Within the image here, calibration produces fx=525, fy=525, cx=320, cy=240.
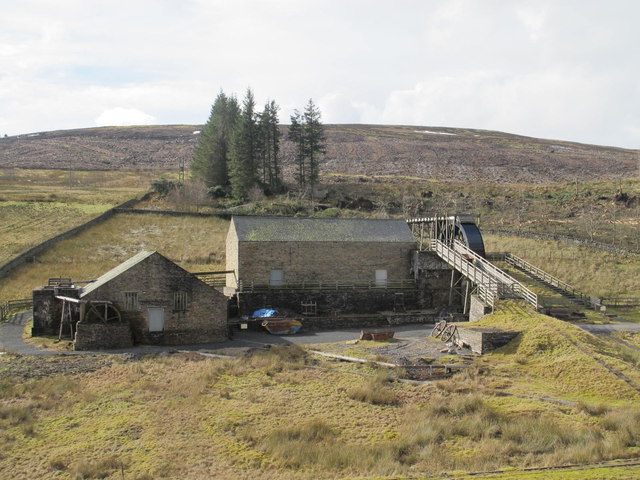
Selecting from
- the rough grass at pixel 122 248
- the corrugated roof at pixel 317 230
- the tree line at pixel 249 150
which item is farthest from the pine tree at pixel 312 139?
the corrugated roof at pixel 317 230

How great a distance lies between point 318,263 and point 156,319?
1154 cm

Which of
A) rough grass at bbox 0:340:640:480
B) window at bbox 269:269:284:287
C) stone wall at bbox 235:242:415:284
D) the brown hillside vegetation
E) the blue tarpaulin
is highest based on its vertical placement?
the brown hillside vegetation

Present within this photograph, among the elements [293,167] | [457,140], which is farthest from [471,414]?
[457,140]

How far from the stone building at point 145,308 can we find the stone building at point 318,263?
206 inches

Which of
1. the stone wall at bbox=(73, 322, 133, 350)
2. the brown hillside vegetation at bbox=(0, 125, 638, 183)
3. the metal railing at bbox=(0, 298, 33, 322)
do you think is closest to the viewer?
the stone wall at bbox=(73, 322, 133, 350)

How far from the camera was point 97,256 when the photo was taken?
41344 millimetres

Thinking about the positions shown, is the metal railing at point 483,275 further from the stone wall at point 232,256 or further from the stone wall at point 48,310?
the stone wall at point 48,310

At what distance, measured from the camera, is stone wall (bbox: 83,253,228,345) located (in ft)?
82.3

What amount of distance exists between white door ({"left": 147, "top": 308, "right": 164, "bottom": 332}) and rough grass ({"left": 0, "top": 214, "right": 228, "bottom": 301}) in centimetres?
1161

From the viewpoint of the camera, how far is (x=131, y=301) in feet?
82.7

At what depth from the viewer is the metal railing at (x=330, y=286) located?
32.2 meters

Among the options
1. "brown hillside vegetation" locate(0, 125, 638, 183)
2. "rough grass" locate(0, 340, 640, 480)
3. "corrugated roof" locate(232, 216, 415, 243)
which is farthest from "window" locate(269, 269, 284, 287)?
"brown hillside vegetation" locate(0, 125, 638, 183)

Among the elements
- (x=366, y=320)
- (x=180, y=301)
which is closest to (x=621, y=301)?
(x=366, y=320)

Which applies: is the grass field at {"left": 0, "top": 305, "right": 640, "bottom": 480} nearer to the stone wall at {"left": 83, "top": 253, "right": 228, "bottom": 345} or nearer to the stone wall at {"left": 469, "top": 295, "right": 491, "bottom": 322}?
the stone wall at {"left": 83, "top": 253, "right": 228, "bottom": 345}
